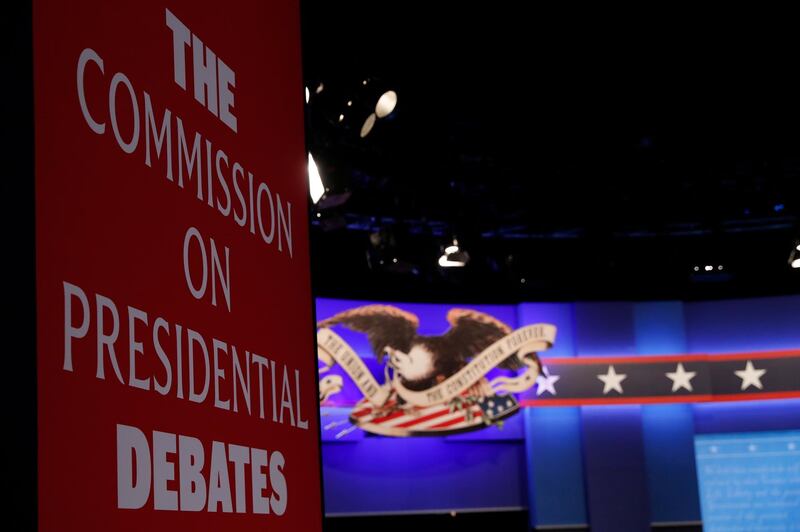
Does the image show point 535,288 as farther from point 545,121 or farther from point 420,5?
point 420,5

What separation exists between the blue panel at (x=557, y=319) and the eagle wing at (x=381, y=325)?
4.32 feet

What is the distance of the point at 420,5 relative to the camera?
6590 millimetres

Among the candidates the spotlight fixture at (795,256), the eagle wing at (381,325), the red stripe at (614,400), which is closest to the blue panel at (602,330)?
the red stripe at (614,400)

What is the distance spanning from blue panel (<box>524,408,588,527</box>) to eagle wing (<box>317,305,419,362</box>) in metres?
1.55

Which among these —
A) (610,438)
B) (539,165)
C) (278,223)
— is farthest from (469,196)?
(278,223)

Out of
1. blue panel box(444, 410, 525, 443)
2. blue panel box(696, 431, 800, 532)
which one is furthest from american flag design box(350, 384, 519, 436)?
blue panel box(696, 431, 800, 532)

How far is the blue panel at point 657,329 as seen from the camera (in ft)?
36.3

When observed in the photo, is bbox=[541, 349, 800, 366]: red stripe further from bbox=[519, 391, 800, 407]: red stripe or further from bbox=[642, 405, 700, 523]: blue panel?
bbox=[642, 405, 700, 523]: blue panel

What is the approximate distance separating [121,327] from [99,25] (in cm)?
38

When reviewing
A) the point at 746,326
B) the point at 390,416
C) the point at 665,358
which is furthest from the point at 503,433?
the point at 746,326

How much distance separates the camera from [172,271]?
1.45 meters

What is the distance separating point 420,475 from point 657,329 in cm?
303

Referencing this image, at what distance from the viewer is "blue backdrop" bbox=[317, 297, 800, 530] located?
10258 millimetres

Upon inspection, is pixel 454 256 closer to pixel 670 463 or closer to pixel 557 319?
pixel 557 319
